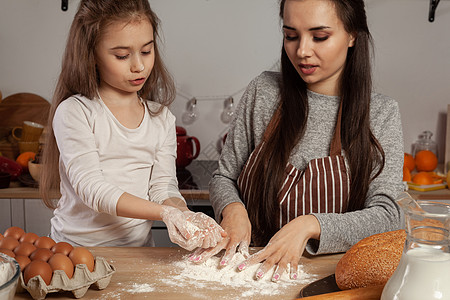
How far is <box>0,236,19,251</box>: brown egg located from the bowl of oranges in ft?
5.97

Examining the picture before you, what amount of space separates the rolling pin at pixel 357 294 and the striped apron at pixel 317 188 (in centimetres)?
55

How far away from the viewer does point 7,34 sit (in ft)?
8.67

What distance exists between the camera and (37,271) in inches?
36.3

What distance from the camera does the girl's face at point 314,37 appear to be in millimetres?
1325

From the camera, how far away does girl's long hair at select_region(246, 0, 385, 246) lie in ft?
4.61

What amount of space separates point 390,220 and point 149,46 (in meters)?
0.75

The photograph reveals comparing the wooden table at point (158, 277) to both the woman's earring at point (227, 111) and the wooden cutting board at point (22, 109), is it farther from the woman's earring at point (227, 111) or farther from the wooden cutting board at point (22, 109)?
the wooden cutting board at point (22, 109)

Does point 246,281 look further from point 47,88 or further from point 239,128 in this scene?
point 47,88

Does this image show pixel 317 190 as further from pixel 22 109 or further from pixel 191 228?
pixel 22 109

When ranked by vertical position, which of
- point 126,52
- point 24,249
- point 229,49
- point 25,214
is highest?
point 229,49

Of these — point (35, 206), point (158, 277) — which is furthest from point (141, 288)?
point (35, 206)

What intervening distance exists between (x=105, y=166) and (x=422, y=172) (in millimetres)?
1610

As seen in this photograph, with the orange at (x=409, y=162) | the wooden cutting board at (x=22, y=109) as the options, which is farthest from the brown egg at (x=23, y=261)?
the orange at (x=409, y=162)

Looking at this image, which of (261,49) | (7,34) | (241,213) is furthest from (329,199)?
(7,34)
